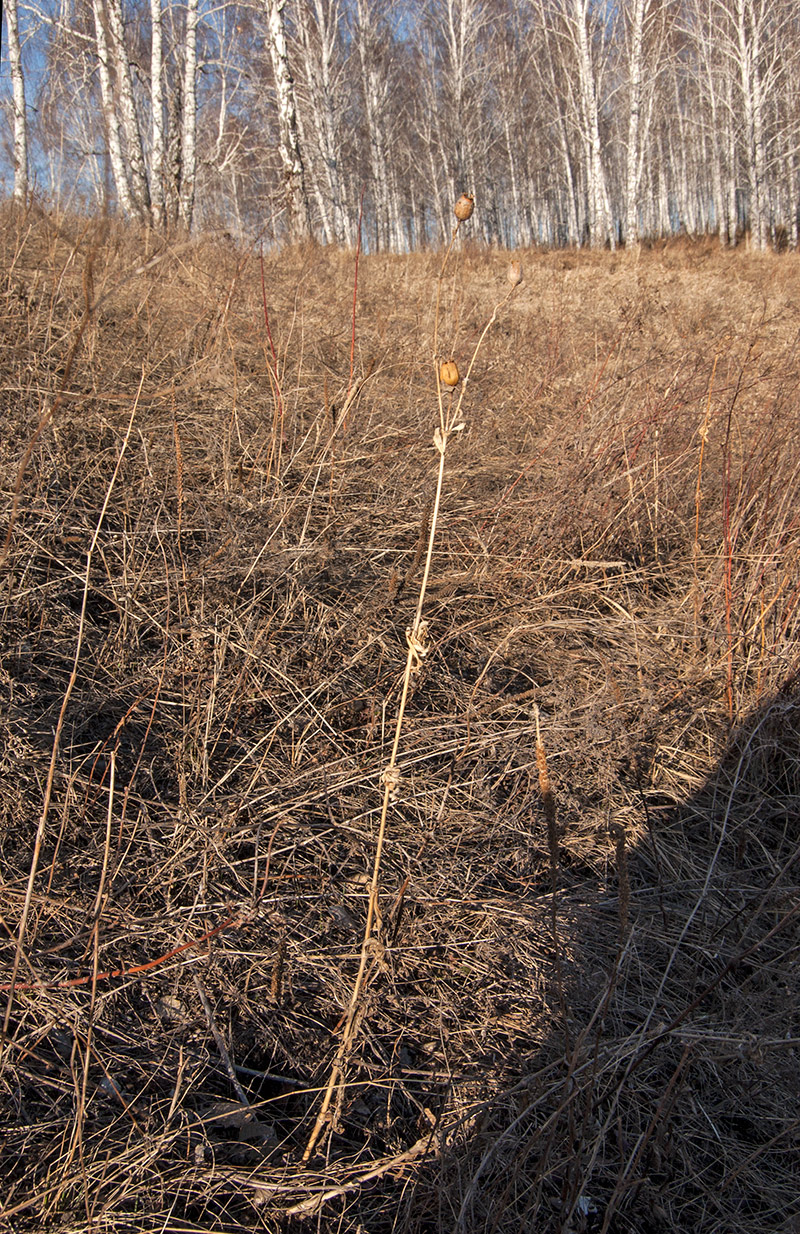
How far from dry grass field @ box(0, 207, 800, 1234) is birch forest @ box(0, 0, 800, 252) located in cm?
325

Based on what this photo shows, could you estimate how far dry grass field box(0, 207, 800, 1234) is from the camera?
1.16m

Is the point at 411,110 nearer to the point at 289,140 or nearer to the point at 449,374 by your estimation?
the point at 289,140

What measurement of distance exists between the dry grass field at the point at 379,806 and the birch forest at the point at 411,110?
325cm

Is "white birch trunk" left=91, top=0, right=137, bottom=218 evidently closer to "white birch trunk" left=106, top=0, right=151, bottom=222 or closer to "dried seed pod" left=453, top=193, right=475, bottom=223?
"white birch trunk" left=106, top=0, right=151, bottom=222

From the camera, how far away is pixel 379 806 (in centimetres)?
170

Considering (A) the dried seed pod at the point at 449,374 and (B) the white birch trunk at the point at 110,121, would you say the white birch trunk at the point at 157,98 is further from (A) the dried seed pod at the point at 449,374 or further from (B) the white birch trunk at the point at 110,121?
(A) the dried seed pod at the point at 449,374

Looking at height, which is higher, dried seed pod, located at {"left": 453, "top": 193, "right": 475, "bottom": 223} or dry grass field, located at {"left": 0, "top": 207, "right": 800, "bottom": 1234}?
dried seed pod, located at {"left": 453, "top": 193, "right": 475, "bottom": 223}

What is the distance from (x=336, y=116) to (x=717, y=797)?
22.7 m

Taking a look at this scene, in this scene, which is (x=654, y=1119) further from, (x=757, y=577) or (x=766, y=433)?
(x=766, y=433)

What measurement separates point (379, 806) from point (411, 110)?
2996cm

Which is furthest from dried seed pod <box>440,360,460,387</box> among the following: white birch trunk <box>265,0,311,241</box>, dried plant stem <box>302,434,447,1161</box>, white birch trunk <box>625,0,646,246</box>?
white birch trunk <box>625,0,646,246</box>

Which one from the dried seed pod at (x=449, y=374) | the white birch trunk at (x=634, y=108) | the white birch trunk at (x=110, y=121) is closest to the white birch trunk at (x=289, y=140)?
the white birch trunk at (x=110, y=121)

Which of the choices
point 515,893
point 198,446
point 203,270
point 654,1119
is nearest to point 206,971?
point 515,893

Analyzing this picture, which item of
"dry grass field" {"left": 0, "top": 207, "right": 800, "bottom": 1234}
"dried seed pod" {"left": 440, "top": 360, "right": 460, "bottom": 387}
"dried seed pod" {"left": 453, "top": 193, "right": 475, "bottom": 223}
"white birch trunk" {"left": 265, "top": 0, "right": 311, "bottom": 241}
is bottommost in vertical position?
"dry grass field" {"left": 0, "top": 207, "right": 800, "bottom": 1234}
